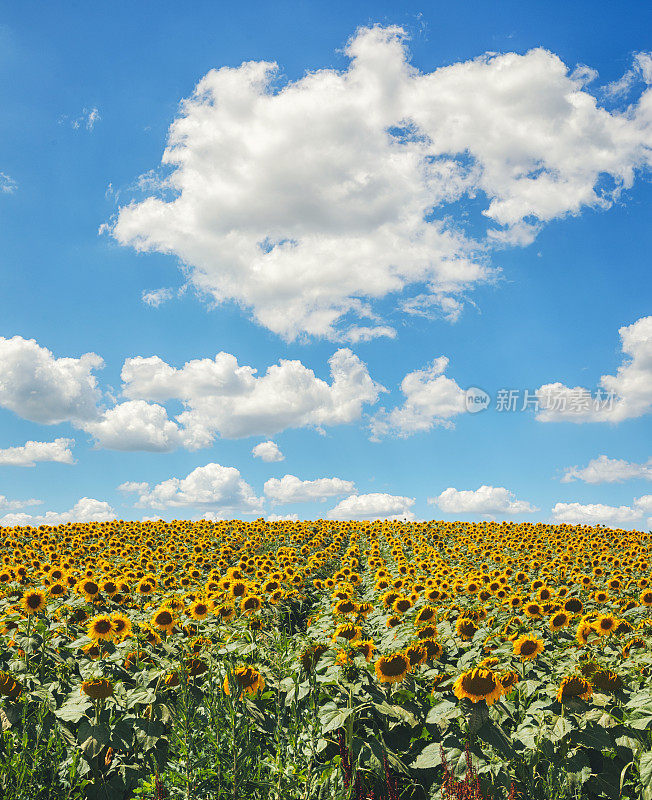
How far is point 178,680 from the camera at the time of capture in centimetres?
596

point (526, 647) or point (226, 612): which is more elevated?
point (226, 612)

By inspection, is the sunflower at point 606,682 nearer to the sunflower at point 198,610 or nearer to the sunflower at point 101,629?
the sunflower at point 198,610

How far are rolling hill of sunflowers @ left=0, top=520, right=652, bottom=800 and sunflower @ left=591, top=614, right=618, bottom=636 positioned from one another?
28mm

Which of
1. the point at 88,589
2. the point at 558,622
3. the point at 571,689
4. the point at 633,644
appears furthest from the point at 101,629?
the point at 633,644

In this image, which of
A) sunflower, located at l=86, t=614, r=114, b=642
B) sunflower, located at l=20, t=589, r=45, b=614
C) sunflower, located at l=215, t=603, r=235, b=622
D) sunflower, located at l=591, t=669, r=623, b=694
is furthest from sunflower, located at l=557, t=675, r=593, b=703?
sunflower, located at l=20, t=589, r=45, b=614

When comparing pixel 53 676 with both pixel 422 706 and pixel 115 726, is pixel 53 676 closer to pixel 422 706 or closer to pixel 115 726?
pixel 115 726

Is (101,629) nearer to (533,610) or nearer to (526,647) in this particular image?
(526,647)

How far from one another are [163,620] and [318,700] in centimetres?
230

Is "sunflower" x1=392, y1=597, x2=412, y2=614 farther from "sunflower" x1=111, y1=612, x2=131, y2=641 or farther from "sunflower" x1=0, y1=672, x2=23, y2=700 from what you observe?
"sunflower" x1=0, y1=672, x2=23, y2=700

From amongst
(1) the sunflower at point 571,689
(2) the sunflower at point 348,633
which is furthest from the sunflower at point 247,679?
(1) the sunflower at point 571,689

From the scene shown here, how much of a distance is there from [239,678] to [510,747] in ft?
7.47

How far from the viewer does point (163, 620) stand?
Answer: 7.32m

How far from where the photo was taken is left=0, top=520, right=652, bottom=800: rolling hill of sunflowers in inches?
185

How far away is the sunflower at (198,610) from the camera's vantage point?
839 centimetres
